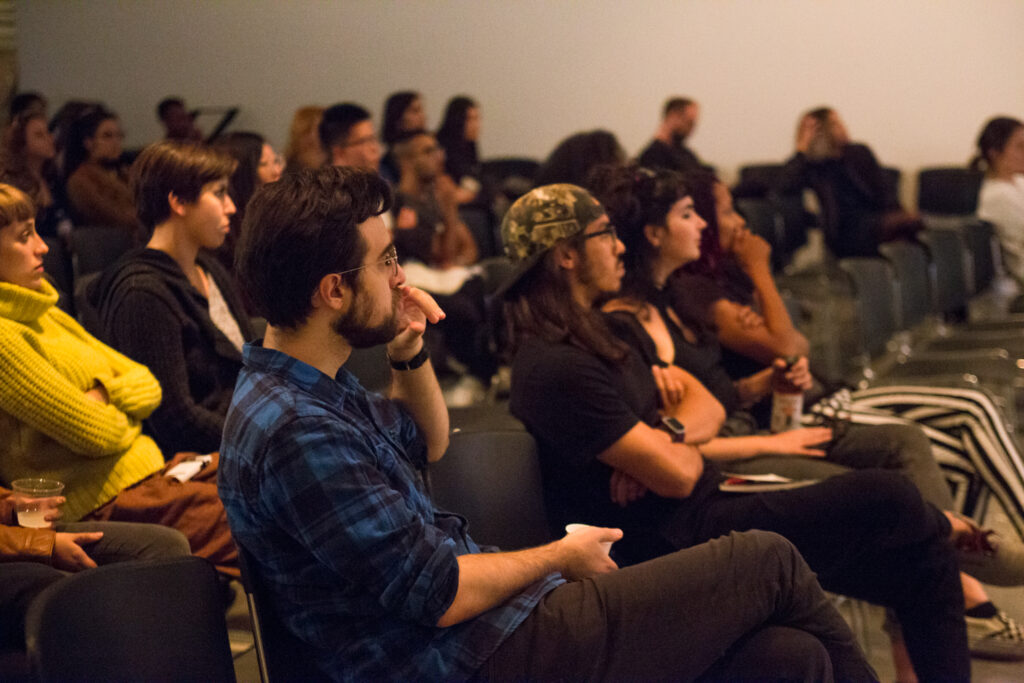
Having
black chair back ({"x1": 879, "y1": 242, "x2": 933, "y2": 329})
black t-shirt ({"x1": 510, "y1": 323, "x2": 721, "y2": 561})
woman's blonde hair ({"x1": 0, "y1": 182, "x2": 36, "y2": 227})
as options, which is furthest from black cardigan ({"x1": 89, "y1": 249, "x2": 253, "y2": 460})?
black chair back ({"x1": 879, "y1": 242, "x2": 933, "y2": 329})

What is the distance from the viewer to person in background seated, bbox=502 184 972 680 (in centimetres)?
209

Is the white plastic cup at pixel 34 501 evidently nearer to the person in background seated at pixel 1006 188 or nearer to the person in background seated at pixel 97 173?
the person in background seated at pixel 97 173

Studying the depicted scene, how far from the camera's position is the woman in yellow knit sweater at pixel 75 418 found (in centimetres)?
194

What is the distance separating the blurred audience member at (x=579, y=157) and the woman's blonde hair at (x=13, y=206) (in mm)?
1872

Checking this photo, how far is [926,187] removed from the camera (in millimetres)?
6438

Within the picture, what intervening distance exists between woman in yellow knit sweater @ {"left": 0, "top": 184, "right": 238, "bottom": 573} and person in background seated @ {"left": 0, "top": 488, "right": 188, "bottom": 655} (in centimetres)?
10

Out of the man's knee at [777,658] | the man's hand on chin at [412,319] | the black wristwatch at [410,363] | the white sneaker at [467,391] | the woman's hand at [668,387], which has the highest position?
the man's hand on chin at [412,319]

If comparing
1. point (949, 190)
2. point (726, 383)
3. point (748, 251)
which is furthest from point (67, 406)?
point (949, 190)

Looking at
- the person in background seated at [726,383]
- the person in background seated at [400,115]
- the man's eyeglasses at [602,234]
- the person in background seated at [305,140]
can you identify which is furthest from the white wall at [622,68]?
the man's eyeglasses at [602,234]

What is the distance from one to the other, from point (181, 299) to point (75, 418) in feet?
1.68

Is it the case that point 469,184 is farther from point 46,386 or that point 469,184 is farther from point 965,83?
point 46,386

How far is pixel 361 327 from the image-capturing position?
60.1 inches

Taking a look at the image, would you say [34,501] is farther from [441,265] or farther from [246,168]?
[441,265]

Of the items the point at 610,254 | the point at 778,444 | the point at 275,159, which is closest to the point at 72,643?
the point at 610,254
